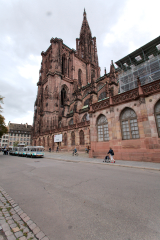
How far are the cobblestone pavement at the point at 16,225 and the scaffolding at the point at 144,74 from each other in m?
17.9

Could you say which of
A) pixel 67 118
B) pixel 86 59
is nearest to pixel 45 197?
pixel 67 118

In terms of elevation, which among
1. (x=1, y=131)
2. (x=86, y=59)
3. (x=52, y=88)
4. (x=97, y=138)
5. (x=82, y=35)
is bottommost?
(x=97, y=138)

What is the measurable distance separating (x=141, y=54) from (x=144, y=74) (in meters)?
6.29

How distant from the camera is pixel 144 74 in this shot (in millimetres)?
17078

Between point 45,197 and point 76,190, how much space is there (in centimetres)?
96

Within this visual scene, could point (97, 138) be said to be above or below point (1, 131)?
below

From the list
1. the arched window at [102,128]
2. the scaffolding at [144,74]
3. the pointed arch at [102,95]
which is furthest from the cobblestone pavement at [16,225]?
the pointed arch at [102,95]

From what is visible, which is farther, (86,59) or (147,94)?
(86,59)

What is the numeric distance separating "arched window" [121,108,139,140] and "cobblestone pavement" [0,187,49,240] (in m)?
9.87

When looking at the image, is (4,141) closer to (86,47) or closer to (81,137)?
(81,137)

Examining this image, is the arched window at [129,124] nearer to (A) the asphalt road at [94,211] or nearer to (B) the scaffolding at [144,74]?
(A) the asphalt road at [94,211]

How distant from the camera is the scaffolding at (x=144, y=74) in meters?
15.6

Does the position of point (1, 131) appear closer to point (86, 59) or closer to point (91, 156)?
point (91, 156)

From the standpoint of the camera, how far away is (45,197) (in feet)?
11.1
